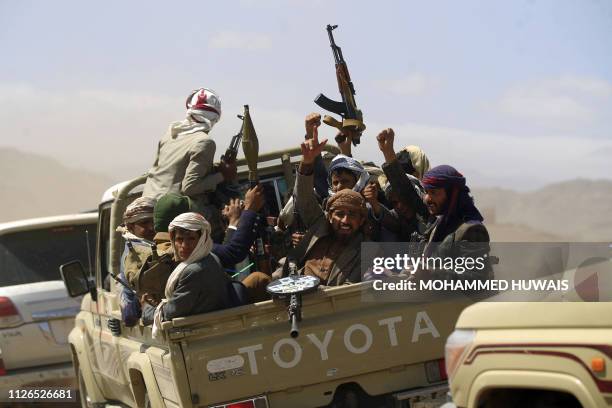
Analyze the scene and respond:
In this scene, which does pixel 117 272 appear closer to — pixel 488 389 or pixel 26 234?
pixel 26 234

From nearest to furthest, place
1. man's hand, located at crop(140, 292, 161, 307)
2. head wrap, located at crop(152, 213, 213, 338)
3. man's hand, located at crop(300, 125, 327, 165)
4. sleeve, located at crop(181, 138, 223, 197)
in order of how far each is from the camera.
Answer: head wrap, located at crop(152, 213, 213, 338)
man's hand, located at crop(140, 292, 161, 307)
man's hand, located at crop(300, 125, 327, 165)
sleeve, located at crop(181, 138, 223, 197)

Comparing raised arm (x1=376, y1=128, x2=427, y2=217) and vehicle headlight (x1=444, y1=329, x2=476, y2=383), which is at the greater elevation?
raised arm (x1=376, y1=128, x2=427, y2=217)

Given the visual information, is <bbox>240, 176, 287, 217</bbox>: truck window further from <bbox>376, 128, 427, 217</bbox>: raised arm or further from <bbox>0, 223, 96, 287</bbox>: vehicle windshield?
<bbox>0, 223, 96, 287</bbox>: vehicle windshield

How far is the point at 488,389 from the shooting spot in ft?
15.0

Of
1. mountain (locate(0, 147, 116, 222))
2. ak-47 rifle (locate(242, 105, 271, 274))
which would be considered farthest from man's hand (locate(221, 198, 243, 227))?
mountain (locate(0, 147, 116, 222))

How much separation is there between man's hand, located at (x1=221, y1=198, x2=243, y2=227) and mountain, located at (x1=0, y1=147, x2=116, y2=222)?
48035mm

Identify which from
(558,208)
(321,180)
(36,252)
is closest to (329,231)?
(321,180)

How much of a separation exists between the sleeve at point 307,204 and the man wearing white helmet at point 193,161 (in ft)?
3.22

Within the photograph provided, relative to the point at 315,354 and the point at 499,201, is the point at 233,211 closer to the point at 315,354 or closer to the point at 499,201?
the point at 315,354

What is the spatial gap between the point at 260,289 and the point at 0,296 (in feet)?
15.4

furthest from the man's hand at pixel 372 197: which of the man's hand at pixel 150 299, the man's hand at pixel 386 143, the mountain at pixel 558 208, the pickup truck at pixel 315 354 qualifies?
the mountain at pixel 558 208

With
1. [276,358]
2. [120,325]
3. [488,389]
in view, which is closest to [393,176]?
[276,358]

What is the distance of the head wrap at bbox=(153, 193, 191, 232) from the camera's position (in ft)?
24.0

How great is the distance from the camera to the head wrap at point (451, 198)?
627 centimetres
